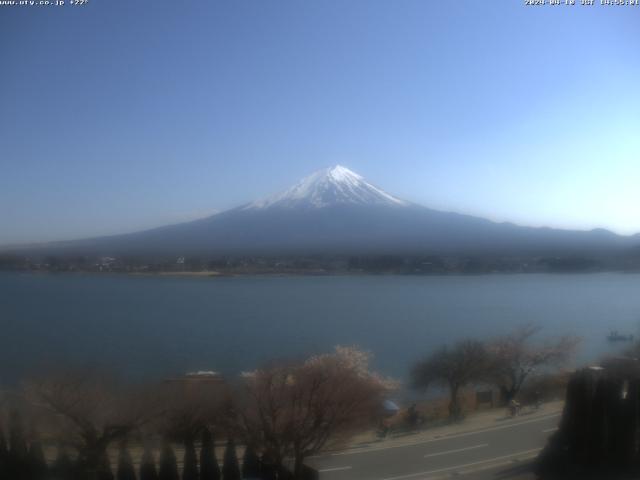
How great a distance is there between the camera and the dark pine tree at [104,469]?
2.74 m

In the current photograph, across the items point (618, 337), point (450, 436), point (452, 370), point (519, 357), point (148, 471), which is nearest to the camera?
point (148, 471)

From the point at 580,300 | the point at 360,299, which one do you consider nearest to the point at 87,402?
the point at 360,299

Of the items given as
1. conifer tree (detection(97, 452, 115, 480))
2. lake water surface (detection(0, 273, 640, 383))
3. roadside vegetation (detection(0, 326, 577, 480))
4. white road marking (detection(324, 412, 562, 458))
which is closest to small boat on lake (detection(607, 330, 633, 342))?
lake water surface (detection(0, 273, 640, 383))

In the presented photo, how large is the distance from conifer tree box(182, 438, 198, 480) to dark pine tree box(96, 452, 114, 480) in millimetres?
390

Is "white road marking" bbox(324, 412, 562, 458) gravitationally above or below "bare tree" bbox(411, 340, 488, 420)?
below

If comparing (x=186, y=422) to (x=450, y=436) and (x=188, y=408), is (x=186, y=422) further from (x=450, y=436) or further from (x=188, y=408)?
(x=450, y=436)

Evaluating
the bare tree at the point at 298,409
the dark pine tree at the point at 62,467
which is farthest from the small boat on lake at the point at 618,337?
the dark pine tree at the point at 62,467

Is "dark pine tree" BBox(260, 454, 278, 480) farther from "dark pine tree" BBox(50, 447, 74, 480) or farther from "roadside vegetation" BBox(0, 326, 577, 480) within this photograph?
"dark pine tree" BBox(50, 447, 74, 480)

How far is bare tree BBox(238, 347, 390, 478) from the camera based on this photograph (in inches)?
110

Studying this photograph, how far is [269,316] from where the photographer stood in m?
3.47

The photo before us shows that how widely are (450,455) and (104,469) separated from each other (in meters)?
1.92

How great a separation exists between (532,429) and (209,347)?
211 centimetres

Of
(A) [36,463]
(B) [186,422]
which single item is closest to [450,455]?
(B) [186,422]

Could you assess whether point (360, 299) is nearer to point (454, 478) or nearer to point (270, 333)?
point (270, 333)
